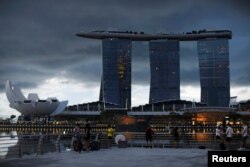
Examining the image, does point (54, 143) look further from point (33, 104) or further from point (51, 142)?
point (33, 104)

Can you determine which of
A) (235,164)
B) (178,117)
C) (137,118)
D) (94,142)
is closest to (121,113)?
(137,118)

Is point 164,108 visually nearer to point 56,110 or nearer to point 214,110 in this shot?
point 214,110

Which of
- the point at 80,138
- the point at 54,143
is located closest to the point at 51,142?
the point at 54,143

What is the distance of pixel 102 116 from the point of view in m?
166

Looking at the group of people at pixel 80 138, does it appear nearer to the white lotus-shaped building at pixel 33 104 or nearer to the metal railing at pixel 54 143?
the metal railing at pixel 54 143

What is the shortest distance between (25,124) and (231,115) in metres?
79.3

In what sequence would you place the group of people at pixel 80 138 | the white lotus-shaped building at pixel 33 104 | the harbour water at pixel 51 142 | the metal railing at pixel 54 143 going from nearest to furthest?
the harbour water at pixel 51 142
the metal railing at pixel 54 143
the group of people at pixel 80 138
the white lotus-shaped building at pixel 33 104

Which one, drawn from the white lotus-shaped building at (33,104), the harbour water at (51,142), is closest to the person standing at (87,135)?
the harbour water at (51,142)

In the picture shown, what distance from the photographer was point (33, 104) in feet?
538

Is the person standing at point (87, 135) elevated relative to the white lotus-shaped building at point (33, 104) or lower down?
lower down

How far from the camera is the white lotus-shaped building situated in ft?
541

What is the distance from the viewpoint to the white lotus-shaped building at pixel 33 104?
541 ft

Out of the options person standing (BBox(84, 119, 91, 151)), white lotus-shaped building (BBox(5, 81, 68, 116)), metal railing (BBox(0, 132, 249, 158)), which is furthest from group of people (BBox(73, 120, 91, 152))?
white lotus-shaped building (BBox(5, 81, 68, 116))

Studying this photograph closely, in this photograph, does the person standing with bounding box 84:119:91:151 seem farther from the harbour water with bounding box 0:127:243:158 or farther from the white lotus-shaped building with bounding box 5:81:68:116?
the white lotus-shaped building with bounding box 5:81:68:116
